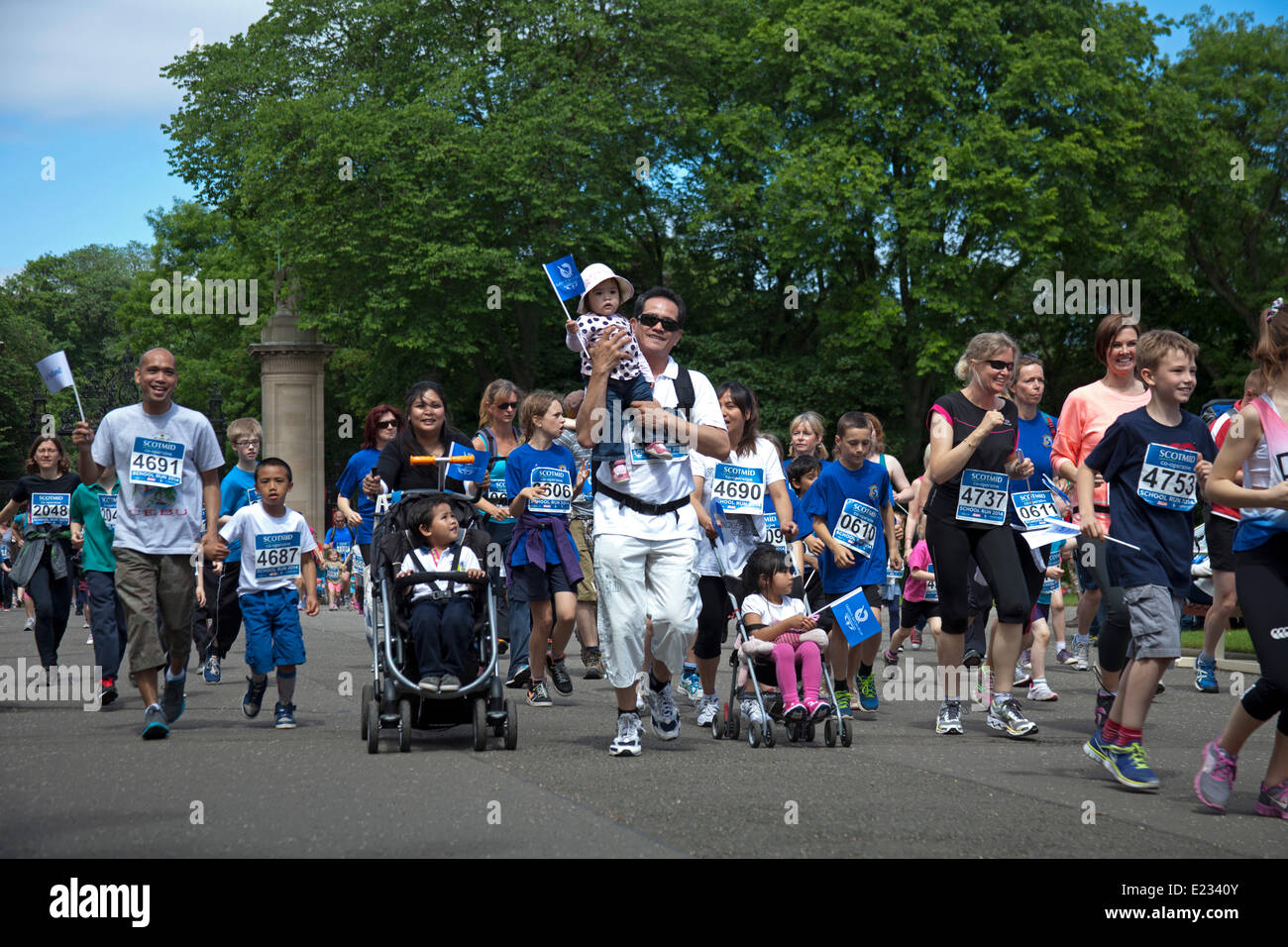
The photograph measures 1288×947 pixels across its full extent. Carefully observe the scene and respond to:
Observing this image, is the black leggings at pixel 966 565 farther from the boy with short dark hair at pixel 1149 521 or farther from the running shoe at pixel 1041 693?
the running shoe at pixel 1041 693

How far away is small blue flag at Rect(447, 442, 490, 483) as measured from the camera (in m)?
9.78

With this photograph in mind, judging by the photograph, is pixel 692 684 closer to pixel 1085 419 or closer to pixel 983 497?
pixel 983 497

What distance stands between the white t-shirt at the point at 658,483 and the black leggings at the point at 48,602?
19.2ft

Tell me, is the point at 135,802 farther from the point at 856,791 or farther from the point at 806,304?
the point at 806,304

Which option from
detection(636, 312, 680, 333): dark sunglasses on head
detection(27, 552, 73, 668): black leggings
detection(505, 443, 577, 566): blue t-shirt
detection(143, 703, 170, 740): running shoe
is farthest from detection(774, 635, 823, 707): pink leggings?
detection(27, 552, 73, 668): black leggings

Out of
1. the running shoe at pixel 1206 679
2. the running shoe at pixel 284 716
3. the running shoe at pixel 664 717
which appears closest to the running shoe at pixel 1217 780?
the running shoe at pixel 664 717

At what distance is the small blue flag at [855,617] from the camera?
29.5 ft

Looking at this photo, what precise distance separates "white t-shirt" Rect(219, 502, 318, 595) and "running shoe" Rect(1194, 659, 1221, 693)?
6.42m

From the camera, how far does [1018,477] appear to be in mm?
8617

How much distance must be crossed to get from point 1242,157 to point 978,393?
1326 inches

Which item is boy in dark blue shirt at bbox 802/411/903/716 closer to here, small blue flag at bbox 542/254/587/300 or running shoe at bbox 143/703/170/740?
small blue flag at bbox 542/254/587/300

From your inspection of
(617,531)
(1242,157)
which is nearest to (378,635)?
(617,531)

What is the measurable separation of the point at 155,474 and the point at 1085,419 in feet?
17.5

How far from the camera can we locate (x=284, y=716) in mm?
9242
